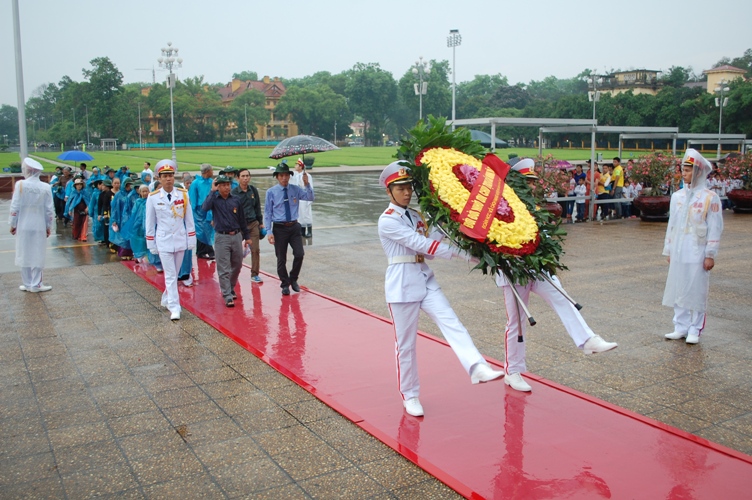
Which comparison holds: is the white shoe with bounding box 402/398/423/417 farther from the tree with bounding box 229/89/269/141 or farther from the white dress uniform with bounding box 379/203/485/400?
the tree with bounding box 229/89/269/141

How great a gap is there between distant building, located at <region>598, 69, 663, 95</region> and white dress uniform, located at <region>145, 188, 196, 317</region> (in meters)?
85.3

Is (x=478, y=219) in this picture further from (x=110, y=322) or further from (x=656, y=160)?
(x=656, y=160)

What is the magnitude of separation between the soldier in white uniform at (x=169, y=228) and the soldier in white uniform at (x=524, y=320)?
15.5 ft

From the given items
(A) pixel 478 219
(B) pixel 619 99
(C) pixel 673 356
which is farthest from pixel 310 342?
(B) pixel 619 99

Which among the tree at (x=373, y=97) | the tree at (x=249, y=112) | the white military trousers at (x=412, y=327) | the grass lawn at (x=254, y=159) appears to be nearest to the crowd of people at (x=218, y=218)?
the white military trousers at (x=412, y=327)

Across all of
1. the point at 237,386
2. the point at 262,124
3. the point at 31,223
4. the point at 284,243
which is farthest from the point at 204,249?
the point at 262,124

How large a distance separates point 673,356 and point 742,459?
249 centimetres

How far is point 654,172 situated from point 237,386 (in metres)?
16.0

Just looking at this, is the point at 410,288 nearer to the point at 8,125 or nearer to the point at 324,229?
the point at 324,229

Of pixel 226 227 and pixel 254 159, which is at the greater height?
pixel 254 159

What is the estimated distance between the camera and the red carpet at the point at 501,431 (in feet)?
14.2

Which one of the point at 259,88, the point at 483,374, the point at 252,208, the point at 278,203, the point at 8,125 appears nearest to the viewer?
the point at 483,374

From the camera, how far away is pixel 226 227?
9547mm

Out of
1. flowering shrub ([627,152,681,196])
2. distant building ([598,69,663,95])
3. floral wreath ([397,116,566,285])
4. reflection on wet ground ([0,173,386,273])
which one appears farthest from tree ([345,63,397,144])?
floral wreath ([397,116,566,285])
